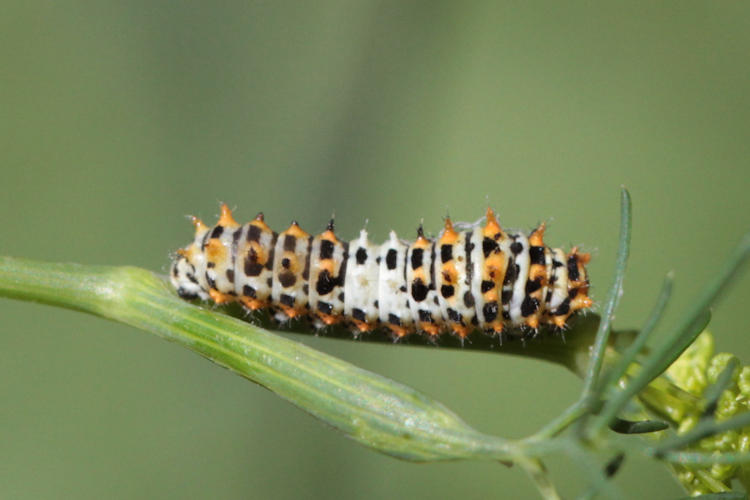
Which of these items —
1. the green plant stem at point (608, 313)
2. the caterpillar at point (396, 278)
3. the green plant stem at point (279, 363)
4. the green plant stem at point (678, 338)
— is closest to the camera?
the green plant stem at point (678, 338)

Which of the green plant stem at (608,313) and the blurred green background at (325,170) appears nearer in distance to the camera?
the green plant stem at (608,313)

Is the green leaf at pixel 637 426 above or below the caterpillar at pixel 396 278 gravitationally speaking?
below

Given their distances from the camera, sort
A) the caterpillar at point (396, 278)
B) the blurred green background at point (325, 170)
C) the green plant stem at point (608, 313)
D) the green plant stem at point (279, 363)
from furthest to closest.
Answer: the blurred green background at point (325, 170), the caterpillar at point (396, 278), the green plant stem at point (279, 363), the green plant stem at point (608, 313)

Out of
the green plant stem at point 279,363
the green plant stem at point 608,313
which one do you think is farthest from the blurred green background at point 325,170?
the green plant stem at point 608,313

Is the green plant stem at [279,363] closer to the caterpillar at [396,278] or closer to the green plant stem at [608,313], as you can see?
the green plant stem at [608,313]

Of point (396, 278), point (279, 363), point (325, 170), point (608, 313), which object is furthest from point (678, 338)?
point (325, 170)
